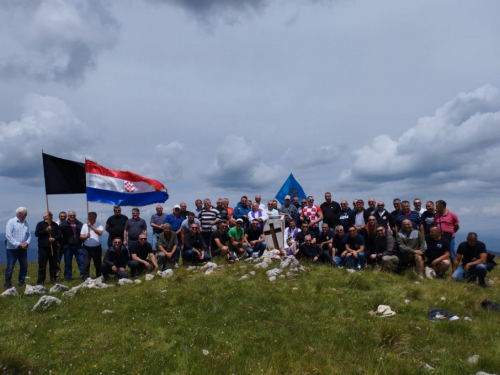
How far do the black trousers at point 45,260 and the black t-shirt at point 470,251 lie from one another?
50.5ft

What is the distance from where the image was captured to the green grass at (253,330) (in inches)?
280

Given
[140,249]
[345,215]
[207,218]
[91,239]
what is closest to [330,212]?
[345,215]

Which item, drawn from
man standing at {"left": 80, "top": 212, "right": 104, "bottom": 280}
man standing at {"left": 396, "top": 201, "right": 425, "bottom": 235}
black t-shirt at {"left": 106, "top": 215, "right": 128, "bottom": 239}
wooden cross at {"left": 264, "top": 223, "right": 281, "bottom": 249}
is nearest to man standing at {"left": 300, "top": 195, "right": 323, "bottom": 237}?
wooden cross at {"left": 264, "top": 223, "right": 281, "bottom": 249}

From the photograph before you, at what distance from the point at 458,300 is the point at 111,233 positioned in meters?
12.8

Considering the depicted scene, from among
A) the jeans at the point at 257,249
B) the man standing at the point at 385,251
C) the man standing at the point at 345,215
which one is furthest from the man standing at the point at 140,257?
the man standing at the point at 385,251

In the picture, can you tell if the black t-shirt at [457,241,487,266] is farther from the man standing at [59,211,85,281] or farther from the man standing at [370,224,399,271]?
the man standing at [59,211,85,281]

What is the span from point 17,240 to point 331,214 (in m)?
12.6

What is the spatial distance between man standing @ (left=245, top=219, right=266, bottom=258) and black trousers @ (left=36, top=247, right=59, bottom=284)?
792 centimetres

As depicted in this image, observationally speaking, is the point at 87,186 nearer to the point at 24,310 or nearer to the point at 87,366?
the point at 24,310

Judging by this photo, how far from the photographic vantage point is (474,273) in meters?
14.1

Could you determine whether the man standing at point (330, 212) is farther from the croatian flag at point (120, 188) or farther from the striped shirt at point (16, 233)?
the striped shirt at point (16, 233)

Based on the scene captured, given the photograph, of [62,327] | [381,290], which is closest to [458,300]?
[381,290]

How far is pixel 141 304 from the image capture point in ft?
35.5

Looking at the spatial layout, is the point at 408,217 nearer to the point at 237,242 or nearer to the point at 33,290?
the point at 237,242
